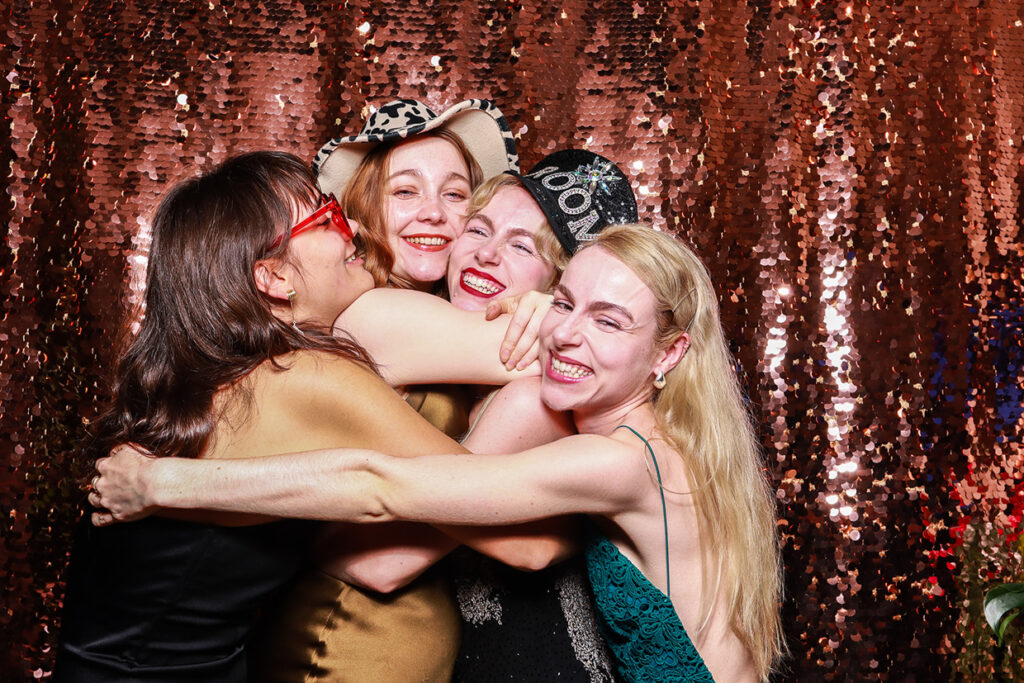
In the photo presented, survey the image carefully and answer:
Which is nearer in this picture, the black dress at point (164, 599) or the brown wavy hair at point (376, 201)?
the black dress at point (164, 599)

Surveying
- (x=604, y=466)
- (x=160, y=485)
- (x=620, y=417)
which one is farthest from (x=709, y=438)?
(x=160, y=485)

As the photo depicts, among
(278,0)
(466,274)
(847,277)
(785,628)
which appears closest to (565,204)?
(466,274)

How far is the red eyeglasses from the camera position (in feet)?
5.93

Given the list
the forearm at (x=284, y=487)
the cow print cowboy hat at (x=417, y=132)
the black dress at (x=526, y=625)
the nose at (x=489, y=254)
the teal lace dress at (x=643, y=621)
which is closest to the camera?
the forearm at (x=284, y=487)

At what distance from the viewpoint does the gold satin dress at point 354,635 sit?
184 cm

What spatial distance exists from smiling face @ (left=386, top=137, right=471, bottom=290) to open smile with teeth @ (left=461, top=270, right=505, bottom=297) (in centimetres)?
18

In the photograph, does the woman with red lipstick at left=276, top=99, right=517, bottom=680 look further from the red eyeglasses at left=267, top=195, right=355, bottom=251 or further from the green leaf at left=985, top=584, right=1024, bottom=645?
the green leaf at left=985, top=584, right=1024, bottom=645

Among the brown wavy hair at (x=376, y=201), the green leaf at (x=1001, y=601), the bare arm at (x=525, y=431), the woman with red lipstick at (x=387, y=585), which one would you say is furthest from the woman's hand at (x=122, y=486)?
the green leaf at (x=1001, y=601)

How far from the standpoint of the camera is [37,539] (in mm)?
2750

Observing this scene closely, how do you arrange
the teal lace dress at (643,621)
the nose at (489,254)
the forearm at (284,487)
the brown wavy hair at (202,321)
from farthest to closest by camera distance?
the nose at (489,254)
the teal lace dress at (643,621)
the brown wavy hair at (202,321)
the forearm at (284,487)

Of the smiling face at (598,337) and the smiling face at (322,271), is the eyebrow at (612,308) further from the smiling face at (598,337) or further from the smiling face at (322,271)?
the smiling face at (322,271)

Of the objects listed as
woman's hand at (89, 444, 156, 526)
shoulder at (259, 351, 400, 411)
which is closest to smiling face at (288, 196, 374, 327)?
shoulder at (259, 351, 400, 411)

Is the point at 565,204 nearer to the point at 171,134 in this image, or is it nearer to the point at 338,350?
the point at 338,350

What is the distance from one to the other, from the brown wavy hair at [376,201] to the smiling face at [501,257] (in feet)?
0.74
